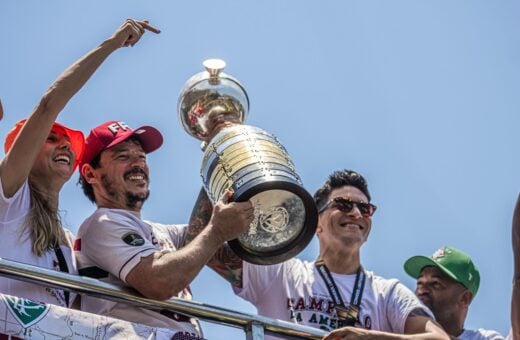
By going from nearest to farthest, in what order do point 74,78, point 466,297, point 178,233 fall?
1. point 74,78
2. point 178,233
3. point 466,297

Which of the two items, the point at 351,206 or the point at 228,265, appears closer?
the point at 228,265

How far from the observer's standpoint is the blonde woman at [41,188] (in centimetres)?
540

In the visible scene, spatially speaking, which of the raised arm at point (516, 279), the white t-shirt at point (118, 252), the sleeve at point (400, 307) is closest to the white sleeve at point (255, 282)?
the white t-shirt at point (118, 252)

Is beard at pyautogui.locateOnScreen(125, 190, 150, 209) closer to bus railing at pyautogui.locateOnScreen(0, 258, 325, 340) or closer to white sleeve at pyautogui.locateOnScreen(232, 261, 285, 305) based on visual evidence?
white sleeve at pyautogui.locateOnScreen(232, 261, 285, 305)

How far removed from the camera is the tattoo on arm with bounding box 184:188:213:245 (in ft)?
20.9

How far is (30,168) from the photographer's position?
5.51 metres

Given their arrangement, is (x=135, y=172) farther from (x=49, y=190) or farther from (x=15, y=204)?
(x=15, y=204)

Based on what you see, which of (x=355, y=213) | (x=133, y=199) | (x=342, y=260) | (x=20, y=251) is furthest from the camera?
(x=355, y=213)

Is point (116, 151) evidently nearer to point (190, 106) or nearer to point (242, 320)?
point (190, 106)

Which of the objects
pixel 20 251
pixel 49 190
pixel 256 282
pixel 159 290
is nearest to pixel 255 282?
pixel 256 282

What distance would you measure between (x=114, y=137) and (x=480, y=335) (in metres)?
2.46

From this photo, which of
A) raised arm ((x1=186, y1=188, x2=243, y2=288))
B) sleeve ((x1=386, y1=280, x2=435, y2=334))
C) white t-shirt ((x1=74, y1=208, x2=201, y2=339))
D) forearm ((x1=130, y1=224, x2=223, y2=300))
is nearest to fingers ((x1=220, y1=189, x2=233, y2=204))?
forearm ((x1=130, y1=224, x2=223, y2=300))

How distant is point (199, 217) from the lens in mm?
6398

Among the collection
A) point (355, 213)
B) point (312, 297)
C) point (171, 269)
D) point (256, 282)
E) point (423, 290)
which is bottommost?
point (171, 269)
